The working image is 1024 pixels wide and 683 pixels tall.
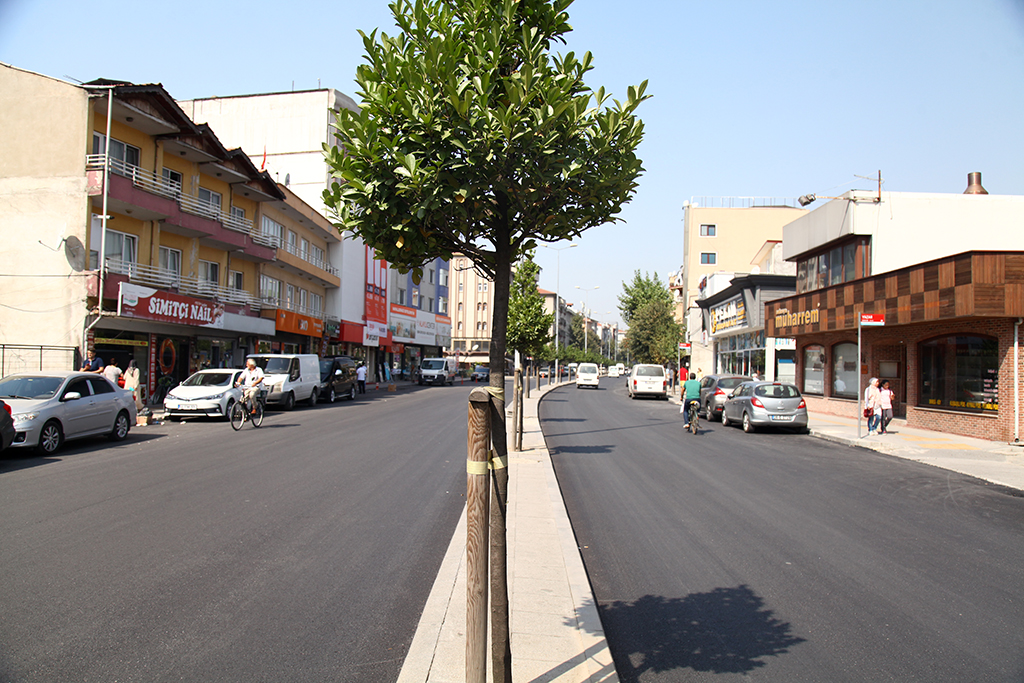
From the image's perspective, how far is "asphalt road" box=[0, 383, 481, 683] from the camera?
3.88 m

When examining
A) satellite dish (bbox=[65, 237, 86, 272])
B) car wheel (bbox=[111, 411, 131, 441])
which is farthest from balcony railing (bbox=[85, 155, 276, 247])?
car wheel (bbox=[111, 411, 131, 441])

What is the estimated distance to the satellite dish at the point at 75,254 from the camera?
2056cm

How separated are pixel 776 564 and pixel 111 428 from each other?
45.0 ft

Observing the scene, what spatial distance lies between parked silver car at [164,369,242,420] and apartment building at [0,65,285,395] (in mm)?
4117

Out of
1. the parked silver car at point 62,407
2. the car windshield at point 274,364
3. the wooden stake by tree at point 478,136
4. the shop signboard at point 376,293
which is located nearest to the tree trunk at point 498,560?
the wooden stake by tree at point 478,136

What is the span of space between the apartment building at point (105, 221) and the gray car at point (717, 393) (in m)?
19.8

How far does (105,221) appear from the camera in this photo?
21.0 m

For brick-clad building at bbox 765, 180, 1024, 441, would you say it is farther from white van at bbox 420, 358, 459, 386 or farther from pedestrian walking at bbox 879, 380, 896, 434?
white van at bbox 420, 358, 459, 386

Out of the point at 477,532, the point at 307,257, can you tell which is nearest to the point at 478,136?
the point at 477,532

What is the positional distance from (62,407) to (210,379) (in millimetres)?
7667

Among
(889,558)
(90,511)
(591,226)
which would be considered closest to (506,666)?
(591,226)

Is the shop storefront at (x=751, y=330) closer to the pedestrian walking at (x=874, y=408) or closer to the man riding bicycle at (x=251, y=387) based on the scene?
the pedestrian walking at (x=874, y=408)

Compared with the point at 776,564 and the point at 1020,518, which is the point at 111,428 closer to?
the point at 776,564

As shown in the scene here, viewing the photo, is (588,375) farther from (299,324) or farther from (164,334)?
(164,334)
